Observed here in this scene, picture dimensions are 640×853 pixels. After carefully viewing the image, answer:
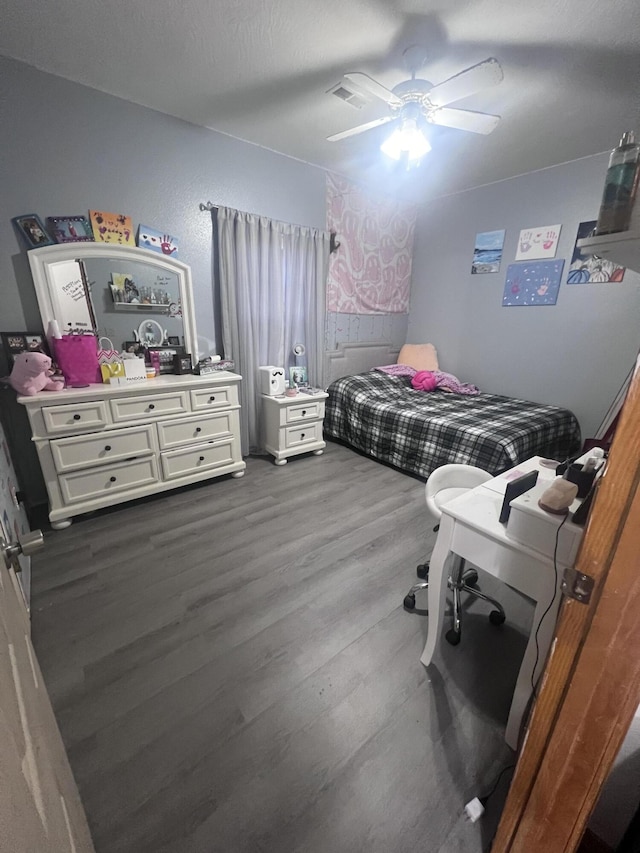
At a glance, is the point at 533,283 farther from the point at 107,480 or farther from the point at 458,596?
the point at 107,480

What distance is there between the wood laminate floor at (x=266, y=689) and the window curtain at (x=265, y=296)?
4.91ft

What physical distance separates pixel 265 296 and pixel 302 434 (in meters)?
1.27

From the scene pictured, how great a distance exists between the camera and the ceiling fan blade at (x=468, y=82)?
1500 mm

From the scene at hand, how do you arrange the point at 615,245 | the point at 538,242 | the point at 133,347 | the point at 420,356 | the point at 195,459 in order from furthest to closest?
the point at 420,356, the point at 538,242, the point at 195,459, the point at 133,347, the point at 615,245

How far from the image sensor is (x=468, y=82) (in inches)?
63.3

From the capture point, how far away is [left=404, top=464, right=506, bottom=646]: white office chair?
1.52 metres

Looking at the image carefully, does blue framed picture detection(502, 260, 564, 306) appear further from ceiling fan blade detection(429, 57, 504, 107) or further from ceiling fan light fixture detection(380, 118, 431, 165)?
ceiling fan blade detection(429, 57, 504, 107)

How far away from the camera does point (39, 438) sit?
6.39 feet

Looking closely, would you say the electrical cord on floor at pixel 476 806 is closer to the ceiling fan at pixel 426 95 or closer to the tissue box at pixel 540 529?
the tissue box at pixel 540 529

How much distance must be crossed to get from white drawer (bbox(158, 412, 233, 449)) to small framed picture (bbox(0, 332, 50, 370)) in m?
0.84

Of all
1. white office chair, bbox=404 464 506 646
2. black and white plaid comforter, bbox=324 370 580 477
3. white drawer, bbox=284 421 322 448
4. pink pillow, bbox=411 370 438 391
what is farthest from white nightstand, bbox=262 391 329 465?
white office chair, bbox=404 464 506 646

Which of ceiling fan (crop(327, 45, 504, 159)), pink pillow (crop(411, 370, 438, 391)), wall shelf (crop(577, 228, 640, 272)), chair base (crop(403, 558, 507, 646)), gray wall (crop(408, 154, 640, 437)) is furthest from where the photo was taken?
pink pillow (crop(411, 370, 438, 391))

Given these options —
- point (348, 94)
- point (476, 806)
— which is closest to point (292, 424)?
point (348, 94)

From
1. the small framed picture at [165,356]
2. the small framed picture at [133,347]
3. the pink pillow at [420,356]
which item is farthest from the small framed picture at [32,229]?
the pink pillow at [420,356]
